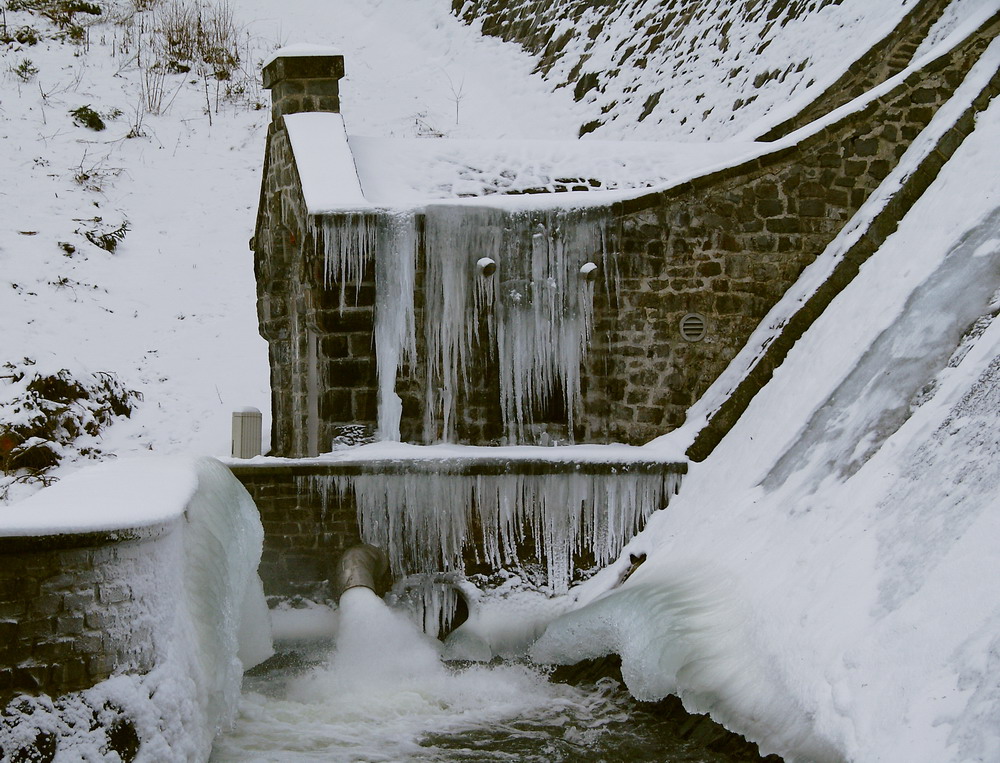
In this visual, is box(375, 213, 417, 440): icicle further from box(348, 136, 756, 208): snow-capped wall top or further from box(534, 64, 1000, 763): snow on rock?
box(534, 64, 1000, 763): snow on rock

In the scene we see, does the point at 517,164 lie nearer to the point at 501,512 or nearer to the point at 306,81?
the point at 306,81

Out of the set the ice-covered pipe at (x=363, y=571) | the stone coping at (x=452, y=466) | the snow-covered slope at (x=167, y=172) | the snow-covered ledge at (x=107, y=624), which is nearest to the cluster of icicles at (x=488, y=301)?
the stone coping at (x=452, y=466)

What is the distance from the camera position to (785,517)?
26.5 ft

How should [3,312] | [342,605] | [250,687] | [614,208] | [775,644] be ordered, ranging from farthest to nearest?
[3,312] < [614,208] < [342,605] < [250,687] < [775,644]

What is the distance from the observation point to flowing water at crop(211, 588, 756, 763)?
7.63 meters

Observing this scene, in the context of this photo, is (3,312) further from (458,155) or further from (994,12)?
(994,12)

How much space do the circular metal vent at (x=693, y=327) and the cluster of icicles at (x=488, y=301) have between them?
2.69 ft

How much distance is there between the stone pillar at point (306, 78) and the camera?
12.0 meters

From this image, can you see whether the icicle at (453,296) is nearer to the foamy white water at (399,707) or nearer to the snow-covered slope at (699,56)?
the foamy white water at (399,707)

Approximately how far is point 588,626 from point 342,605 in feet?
6.20

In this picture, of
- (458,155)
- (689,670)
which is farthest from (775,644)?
(458,155)

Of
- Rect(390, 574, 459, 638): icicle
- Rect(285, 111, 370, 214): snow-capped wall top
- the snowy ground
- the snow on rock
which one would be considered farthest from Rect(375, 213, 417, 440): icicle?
the snowy ground

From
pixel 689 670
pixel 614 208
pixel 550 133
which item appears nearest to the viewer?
pixel 689 670

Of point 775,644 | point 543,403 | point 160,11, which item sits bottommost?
point 775,644
